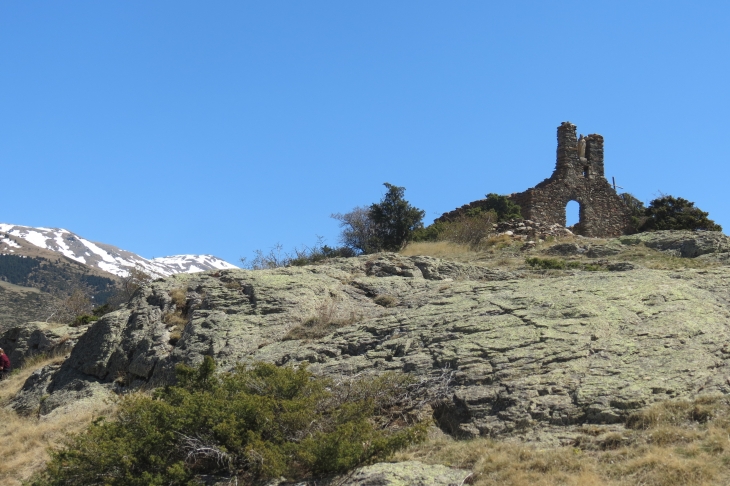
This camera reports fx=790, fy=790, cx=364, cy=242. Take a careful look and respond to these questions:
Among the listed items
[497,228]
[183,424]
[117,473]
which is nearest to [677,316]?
[183,424]

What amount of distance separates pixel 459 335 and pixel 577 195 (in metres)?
19.7

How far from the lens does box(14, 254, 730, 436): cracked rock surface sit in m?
11.3

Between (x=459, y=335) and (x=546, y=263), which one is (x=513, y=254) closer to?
(x=546, y=263)

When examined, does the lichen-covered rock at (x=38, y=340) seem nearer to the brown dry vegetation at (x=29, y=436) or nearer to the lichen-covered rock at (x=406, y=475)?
the brown dry vegetation at (x=29, y=436)

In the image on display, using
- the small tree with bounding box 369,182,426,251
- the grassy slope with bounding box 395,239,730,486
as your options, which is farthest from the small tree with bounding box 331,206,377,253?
the grassy slope with bounding box 395,239,730,486

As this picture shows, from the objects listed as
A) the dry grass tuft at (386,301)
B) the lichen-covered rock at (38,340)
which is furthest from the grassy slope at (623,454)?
the lichen-covered rock at (38,340)

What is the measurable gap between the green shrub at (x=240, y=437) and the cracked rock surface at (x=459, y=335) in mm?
1337

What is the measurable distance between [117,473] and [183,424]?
1.05 metres

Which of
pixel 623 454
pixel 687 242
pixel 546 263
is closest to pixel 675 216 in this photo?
pixel 687 242

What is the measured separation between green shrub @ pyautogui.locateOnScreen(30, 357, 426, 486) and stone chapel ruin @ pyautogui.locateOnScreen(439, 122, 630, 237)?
2056cm

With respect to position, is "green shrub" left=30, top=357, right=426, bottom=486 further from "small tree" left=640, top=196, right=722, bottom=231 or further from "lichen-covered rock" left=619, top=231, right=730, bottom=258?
"small tree" left=640, top=196, right=722, bottom=231

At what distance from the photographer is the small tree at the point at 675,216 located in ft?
92.9

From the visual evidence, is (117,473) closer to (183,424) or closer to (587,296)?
(183,424)

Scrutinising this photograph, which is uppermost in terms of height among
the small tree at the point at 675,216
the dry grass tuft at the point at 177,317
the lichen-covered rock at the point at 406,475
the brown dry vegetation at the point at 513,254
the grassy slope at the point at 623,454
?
the small tree at the point at 675,216
